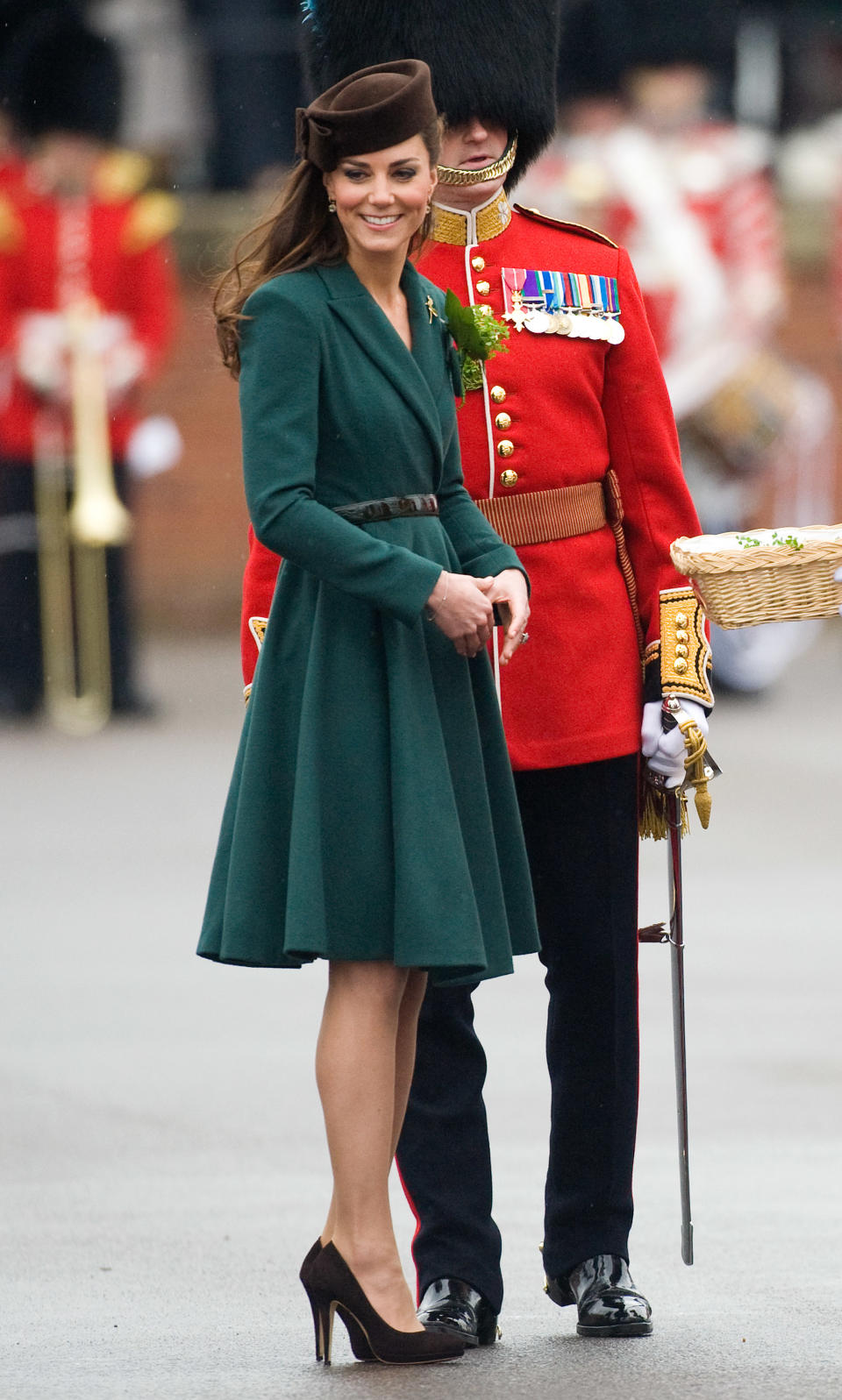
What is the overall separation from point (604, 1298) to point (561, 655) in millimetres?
885

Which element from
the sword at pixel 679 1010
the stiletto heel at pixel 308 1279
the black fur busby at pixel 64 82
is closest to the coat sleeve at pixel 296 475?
the sword at pixel 679 1010

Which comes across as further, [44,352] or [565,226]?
[44,352]

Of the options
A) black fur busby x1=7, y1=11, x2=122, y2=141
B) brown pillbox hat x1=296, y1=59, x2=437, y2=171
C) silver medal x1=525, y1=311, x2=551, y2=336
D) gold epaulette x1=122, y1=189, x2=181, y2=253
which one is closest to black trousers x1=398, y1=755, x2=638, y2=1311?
silver medal x1=525, y1=311, x2=551, y2=336

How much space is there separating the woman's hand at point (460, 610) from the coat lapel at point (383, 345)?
0.71 feet

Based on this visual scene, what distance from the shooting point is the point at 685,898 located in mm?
7297

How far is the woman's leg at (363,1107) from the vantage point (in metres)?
3.38

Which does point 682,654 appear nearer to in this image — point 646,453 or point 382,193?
point 646,453

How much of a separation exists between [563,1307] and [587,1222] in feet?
0.73

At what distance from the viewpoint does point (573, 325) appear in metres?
3.74

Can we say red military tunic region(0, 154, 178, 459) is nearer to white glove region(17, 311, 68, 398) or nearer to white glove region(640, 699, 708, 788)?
white glove region(17, 311, 68, 398)

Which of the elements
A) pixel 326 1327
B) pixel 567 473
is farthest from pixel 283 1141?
pixel 567 473

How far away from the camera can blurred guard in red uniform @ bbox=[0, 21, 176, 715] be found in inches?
437

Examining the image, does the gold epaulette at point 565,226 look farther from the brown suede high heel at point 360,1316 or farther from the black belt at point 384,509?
the brown suede high heel at point 360,1316

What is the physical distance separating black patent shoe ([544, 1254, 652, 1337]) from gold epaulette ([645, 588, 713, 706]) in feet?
2.58
